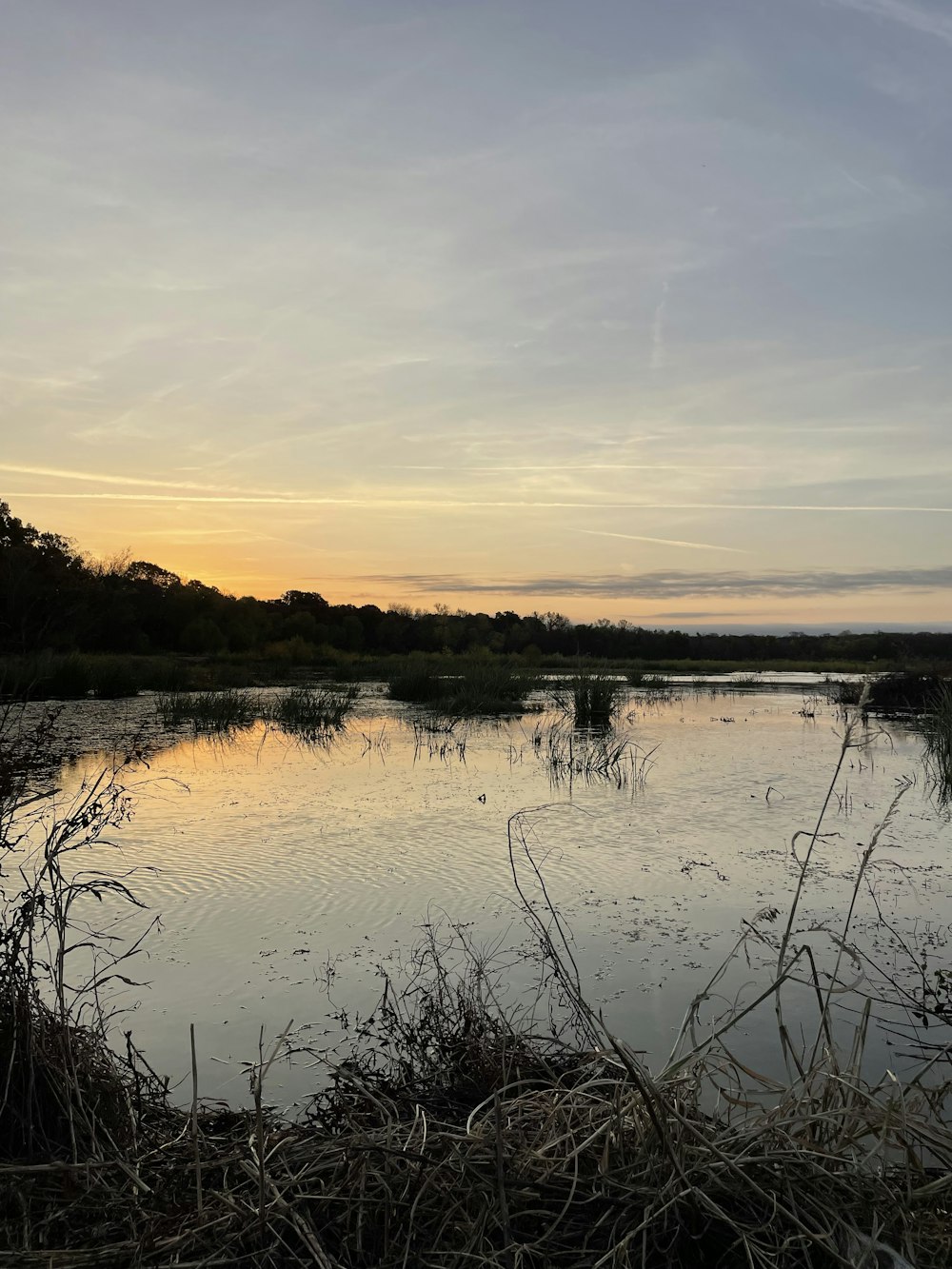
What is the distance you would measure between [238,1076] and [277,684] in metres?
21.2

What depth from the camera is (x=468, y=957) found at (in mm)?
3938

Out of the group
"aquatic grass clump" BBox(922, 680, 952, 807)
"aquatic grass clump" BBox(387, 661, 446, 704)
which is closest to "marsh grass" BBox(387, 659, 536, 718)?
"aquatic grass clump" BBox(387, 661, 446, 704)

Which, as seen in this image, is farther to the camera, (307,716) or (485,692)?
(485,692)

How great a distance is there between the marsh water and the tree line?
17709mm

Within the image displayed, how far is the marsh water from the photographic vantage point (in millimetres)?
3545

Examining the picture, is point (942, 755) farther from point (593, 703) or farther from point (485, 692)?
point (485, 692)

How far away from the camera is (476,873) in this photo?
17.7 ft

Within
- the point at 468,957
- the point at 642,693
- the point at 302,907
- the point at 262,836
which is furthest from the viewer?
the point at 642,693

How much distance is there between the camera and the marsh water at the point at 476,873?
3545mm

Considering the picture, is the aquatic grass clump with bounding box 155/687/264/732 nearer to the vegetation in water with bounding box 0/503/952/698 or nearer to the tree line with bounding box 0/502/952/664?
the vegetation in water with bounding box 0/503/952/698

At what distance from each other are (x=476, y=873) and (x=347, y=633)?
39.1 metres

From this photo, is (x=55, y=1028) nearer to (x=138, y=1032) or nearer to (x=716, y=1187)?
(x=138, y=1032)

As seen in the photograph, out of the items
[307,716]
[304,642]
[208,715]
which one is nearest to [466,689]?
[307,716]

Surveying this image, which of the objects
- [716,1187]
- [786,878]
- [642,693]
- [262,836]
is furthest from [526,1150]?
[642,693]
